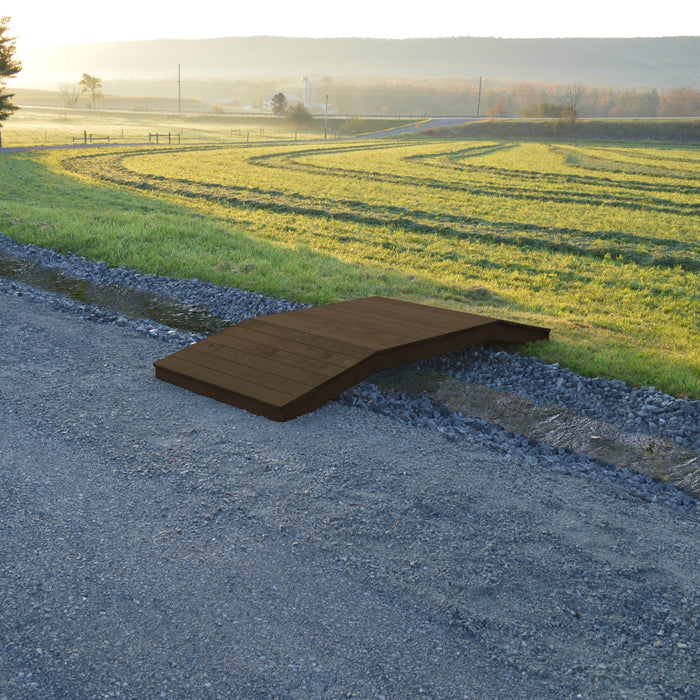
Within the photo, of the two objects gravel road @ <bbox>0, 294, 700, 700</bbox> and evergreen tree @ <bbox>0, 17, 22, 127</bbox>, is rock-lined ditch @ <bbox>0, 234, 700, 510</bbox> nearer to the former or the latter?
gravel road @ <bbox>0, 294, 700, 700</bbox>

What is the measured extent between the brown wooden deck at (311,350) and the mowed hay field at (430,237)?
1615mm

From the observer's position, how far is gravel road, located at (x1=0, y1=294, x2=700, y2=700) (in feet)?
12.8

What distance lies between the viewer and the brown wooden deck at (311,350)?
7.36 metres

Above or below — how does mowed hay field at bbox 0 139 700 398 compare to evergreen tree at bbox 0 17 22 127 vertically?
below

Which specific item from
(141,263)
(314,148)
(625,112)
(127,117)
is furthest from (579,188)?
(625,112)

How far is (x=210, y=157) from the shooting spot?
1726 inches

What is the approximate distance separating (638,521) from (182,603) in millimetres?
3766

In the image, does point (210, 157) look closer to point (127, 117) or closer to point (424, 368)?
point (424, 368)

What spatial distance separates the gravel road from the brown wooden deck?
37 centimetres

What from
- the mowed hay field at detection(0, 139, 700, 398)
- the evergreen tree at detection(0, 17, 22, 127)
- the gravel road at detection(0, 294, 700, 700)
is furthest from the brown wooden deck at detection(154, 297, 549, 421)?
the evergreen tree at detection(0, 17, 22, 127)

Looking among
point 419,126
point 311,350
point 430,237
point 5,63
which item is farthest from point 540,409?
point 419,126

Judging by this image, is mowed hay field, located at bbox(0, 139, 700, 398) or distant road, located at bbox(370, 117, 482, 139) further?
distant road, located at bbox(370, 117, 482, 139)

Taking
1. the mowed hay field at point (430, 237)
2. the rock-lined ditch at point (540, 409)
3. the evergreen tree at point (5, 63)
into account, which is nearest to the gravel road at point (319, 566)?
the rock-lined ditch at point (540, 409)

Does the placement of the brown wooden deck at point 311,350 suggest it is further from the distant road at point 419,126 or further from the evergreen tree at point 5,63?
the distant road at point 419,126
